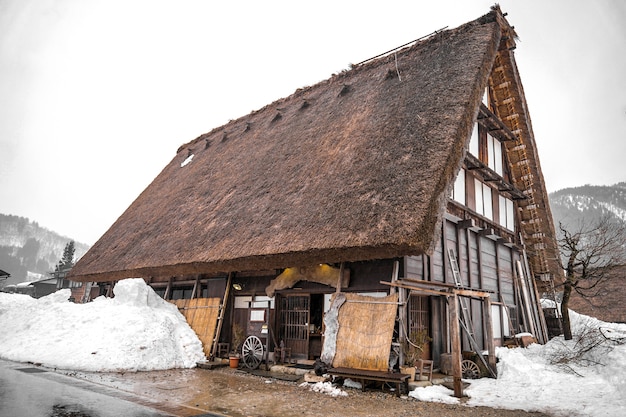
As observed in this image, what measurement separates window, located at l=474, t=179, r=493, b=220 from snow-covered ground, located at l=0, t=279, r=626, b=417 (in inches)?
162

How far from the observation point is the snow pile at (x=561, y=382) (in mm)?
6721

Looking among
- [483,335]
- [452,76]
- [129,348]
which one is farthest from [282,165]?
[483,335]

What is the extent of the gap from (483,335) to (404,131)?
21.2ft

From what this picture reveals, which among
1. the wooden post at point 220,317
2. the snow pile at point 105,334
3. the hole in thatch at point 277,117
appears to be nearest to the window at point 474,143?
the hole in thatch at point 277,117

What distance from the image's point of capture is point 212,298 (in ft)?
40.5

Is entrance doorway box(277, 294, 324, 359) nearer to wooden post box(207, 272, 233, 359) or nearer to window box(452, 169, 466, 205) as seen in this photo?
wooden post box(207, 272, 233, 359)

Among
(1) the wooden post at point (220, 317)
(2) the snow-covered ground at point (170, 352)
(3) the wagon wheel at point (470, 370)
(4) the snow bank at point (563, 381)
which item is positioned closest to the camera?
(4) the snow bank at point (563, 381)

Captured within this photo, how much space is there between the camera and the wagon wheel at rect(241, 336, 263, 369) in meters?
10.7

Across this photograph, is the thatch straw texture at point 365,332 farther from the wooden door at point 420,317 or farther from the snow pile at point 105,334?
the snow pile at point 105,334

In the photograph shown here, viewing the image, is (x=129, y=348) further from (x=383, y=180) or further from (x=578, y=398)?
(x=578, y=398)

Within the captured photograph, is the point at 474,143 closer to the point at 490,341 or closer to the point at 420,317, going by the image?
the point at 420,317

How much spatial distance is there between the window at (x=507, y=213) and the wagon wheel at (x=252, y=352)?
903cm

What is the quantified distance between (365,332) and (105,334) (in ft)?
23.0

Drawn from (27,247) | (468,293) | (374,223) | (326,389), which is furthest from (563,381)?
(27,247)
